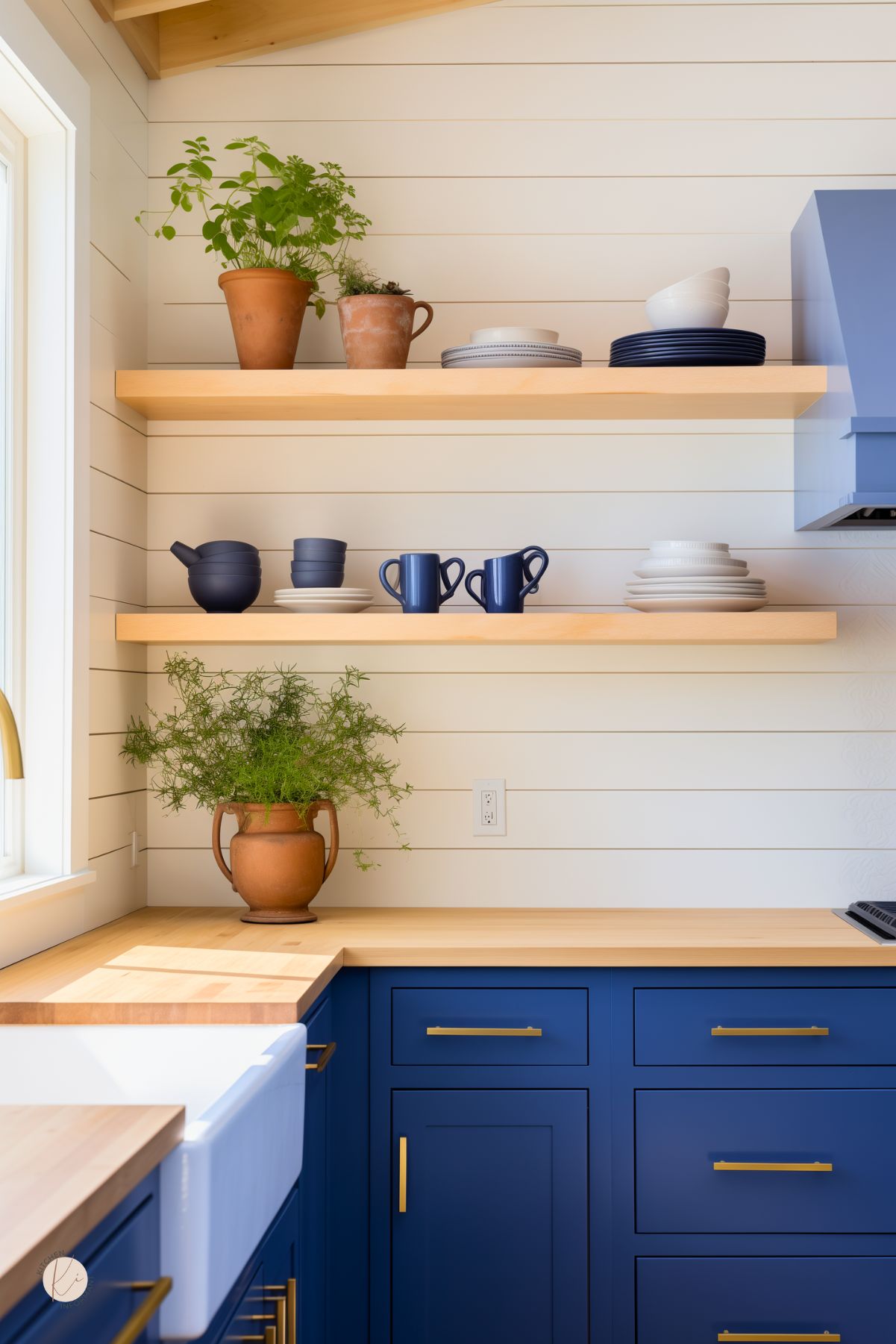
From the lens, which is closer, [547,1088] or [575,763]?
[547,1088]

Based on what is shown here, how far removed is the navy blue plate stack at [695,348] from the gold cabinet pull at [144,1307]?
6.08 ft

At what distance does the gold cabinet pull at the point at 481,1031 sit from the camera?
2.05 metres

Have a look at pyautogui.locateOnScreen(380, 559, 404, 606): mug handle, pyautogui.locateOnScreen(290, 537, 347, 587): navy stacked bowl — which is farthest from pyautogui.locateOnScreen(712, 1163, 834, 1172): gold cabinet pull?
pyautogui.locateOnScreen(290, 537, 347, 587): navy stacked bowl

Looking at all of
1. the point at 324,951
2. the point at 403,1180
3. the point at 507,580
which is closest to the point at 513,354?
the point at 507,580

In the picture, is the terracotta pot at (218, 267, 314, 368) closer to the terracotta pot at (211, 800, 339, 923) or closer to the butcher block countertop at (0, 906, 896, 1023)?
the terracotta pot at (211, 800, 339, 923)

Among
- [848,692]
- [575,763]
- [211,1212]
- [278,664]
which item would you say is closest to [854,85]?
[848,692]

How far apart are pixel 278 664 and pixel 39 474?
2.24 ft

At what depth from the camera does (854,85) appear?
2564 mm

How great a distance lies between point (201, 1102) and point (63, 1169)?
55 centimetres

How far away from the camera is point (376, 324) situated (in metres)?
2.36

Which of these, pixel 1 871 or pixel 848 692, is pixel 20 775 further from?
pixel 848 692

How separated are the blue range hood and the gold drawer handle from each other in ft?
4.73

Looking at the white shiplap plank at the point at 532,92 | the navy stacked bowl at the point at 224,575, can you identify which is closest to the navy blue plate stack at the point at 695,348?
the white shiplap plank at the point at 532,92

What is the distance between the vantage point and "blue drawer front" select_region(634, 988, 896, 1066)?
2053mm
